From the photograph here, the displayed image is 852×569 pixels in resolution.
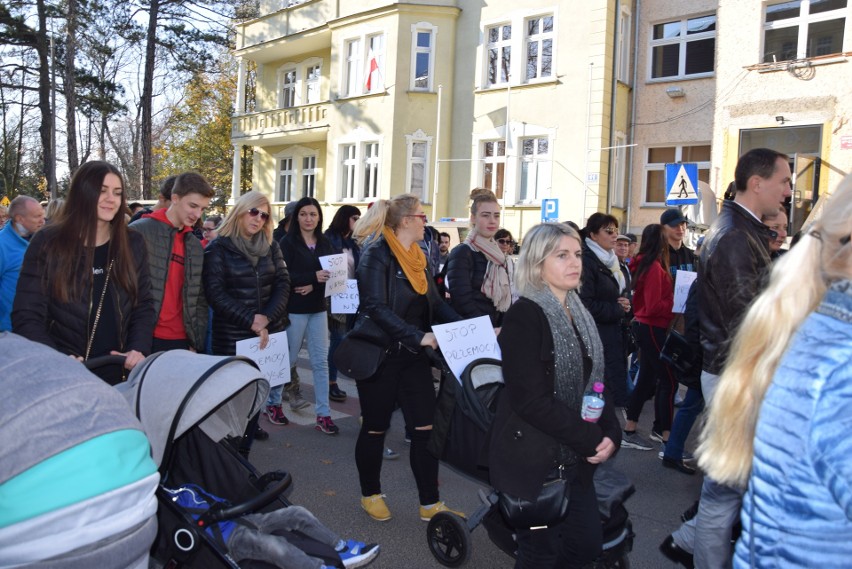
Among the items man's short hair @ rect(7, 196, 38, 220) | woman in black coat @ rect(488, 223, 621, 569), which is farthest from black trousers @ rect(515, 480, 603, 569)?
man's short hair @ rect(7, 196, 38, 220)

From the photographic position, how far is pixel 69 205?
4023 mm

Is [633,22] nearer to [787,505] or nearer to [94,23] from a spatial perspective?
[94,23]

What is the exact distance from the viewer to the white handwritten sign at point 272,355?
5.36 meters

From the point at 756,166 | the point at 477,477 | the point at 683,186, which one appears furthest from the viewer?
the point at 683,186

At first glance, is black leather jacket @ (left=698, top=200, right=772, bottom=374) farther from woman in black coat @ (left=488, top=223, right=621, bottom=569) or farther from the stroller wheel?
the stroller wheel

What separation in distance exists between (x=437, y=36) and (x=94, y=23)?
13999 mm

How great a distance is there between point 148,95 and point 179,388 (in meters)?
27.4

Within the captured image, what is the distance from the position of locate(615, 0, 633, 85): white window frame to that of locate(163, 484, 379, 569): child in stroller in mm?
19906

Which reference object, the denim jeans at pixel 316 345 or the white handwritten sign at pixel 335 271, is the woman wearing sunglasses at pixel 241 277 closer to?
the denim jeans at pixel 316 345

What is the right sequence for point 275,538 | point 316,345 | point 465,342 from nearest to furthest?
point 275,538 < point 465,342 < point 316,345

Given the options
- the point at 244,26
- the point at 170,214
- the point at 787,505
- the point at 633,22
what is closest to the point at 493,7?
the point at 633,22

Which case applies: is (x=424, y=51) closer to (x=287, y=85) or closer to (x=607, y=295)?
(x=287, y=85)

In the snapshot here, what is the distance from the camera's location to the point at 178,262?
5.09m

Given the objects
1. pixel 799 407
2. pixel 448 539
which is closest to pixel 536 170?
pixel 448 539
